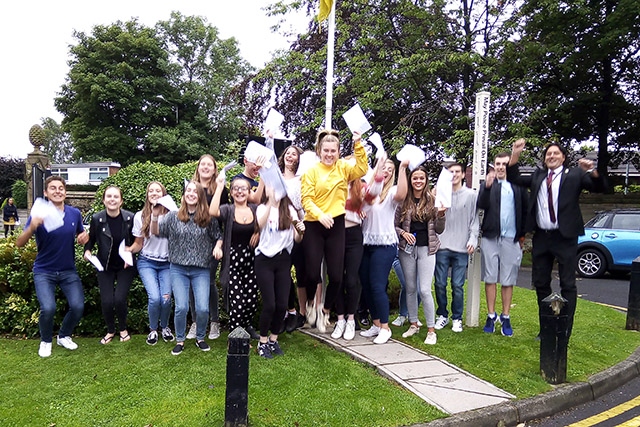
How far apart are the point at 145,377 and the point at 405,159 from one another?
3.27 metres

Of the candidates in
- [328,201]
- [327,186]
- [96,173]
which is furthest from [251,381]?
[96,173]

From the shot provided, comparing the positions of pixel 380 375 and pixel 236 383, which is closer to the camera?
pixel 236 383

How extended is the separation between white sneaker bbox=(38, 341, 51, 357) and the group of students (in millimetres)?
13

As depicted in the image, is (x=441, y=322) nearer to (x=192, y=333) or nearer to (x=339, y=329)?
(x=339, y=329)

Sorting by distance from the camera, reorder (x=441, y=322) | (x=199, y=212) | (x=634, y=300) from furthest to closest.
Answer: (x=634, y=300), (x=441, y=322), (x=199, y=212)

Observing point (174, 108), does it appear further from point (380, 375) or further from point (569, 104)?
point (380, 375)

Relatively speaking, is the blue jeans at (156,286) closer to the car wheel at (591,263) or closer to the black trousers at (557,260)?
the black trousers at (557,260)

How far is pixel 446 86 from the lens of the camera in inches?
641

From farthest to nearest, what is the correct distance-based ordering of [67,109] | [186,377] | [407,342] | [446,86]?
[67,109], [446,86], [407,342], [186,377]

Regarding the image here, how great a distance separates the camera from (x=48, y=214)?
4941 millimetres

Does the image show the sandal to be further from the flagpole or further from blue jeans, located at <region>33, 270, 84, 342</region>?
the flagpole

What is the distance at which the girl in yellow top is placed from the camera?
5090 mm

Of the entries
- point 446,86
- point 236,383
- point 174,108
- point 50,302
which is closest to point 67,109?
point 174,108

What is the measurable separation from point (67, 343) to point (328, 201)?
3.18 meters
